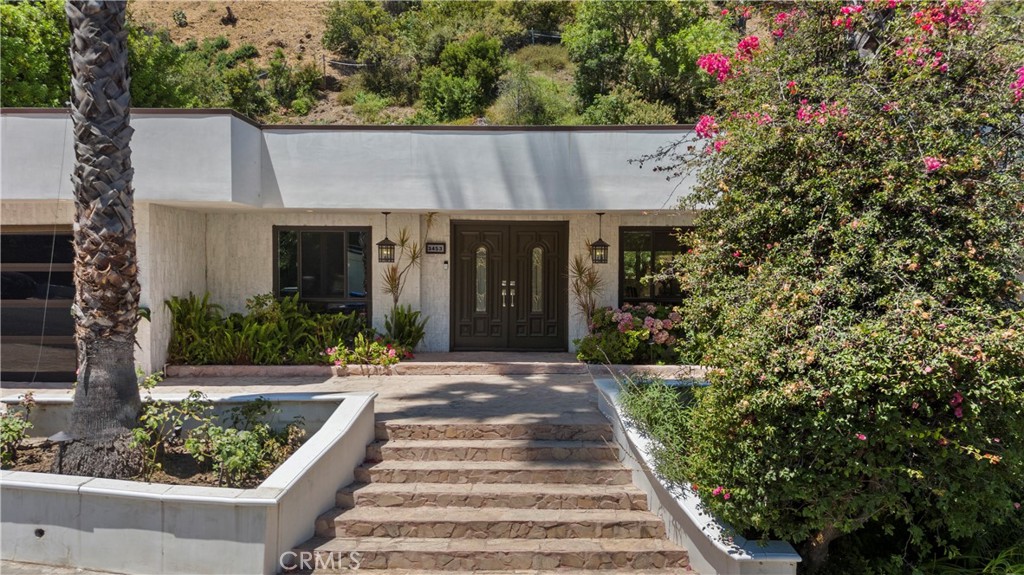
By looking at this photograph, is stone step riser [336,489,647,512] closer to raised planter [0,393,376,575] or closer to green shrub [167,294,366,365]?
raised planter [0,393,376,575]

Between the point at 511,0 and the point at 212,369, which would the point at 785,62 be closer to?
Answer: the point at 212,369

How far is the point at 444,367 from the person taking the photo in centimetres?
1066

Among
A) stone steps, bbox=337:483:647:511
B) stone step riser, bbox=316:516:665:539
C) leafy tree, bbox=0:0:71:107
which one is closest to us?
stone step riser, bbox=316:516:665:539

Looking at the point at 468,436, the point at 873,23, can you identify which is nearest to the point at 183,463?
the point at 468,436

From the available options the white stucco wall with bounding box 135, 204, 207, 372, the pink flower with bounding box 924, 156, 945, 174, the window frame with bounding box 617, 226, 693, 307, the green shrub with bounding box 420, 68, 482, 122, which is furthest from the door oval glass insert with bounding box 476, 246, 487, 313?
the green shrub with bounding box 420, 68, 482, 122

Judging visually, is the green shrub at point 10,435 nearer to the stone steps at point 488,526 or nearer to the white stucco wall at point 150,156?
the stone steps at point 488,526

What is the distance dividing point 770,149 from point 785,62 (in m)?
1.45

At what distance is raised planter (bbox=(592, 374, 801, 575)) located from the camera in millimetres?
4637

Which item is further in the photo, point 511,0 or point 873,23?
point 511,0

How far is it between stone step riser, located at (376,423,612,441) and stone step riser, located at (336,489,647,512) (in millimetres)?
1009

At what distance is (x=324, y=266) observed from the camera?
1211 centimetres

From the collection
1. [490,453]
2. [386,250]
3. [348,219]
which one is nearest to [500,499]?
[490,453]

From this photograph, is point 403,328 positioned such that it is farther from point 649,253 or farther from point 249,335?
point 649,253

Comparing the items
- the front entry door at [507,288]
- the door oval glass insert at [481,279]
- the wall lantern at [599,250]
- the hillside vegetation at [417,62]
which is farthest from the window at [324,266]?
the hillside vegetation at [417,62]
